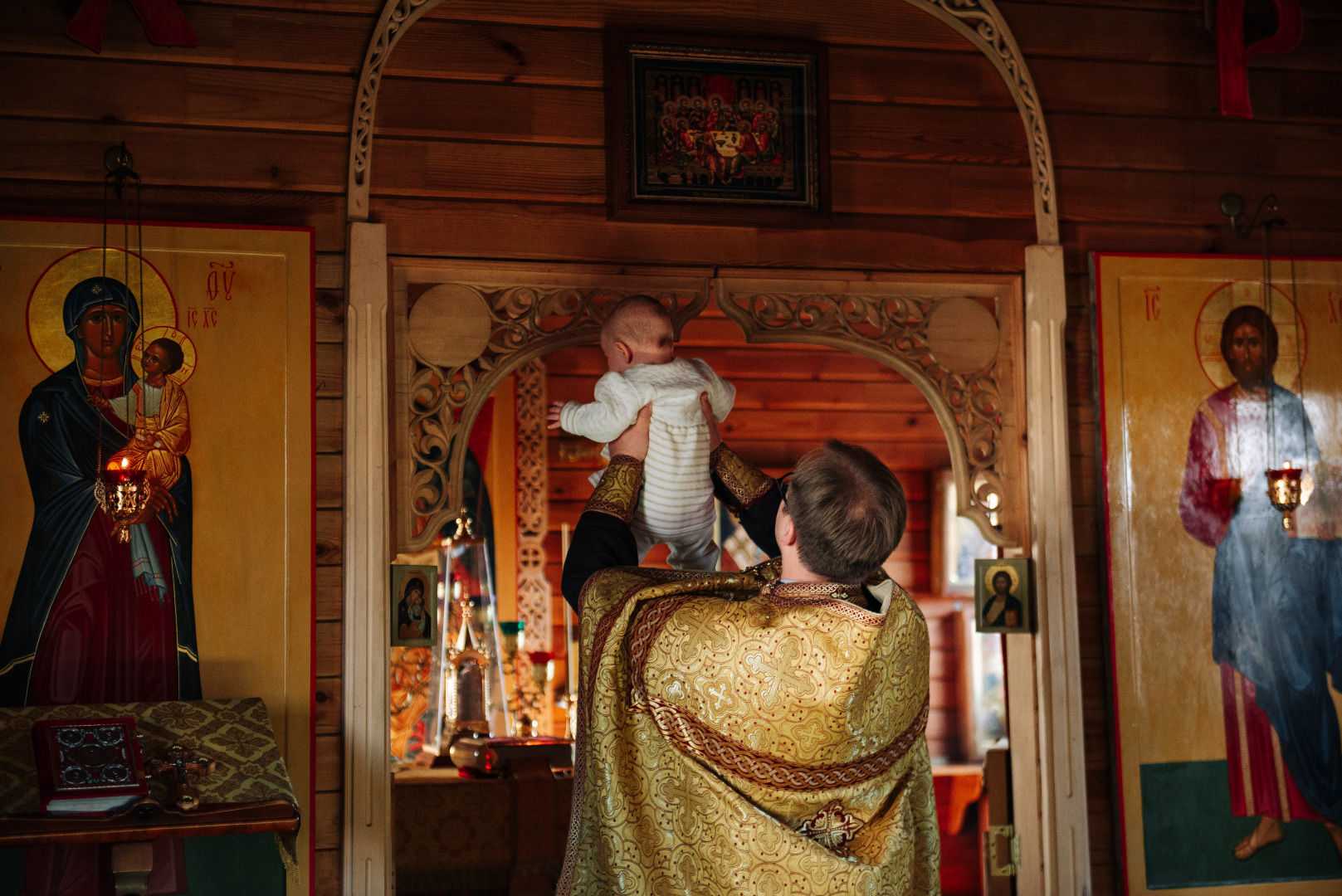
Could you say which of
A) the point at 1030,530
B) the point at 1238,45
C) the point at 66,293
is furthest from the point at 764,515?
the point at 1238,45

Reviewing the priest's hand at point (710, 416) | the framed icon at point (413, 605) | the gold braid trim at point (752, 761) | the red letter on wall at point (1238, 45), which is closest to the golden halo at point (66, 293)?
the framed icon at point (413, 605)

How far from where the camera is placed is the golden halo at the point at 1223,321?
174 inches

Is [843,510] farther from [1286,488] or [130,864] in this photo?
[1286,488]

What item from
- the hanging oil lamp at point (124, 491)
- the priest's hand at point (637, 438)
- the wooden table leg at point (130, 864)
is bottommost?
the wooden table leg at point (130, 864)

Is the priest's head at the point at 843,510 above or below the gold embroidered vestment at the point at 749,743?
above

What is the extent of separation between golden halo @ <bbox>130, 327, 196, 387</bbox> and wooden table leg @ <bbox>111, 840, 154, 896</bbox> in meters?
1.34

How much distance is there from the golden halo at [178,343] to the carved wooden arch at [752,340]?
0.62 meters

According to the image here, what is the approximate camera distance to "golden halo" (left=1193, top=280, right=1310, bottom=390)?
174 inches

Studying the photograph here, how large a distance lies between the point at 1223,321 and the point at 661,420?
2.13 meters

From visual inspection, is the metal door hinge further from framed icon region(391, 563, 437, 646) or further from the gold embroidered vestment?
framed icon region(391, 563, 437, 646)

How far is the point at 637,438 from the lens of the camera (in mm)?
3611

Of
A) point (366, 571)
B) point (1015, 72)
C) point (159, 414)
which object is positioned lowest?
point (366, 571)

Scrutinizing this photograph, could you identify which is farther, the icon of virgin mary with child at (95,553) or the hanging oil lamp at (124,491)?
the icon of virgin mary with child at (95,553)

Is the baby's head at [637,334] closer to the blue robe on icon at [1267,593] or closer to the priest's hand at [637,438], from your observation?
the priest's hand at [637,438]
